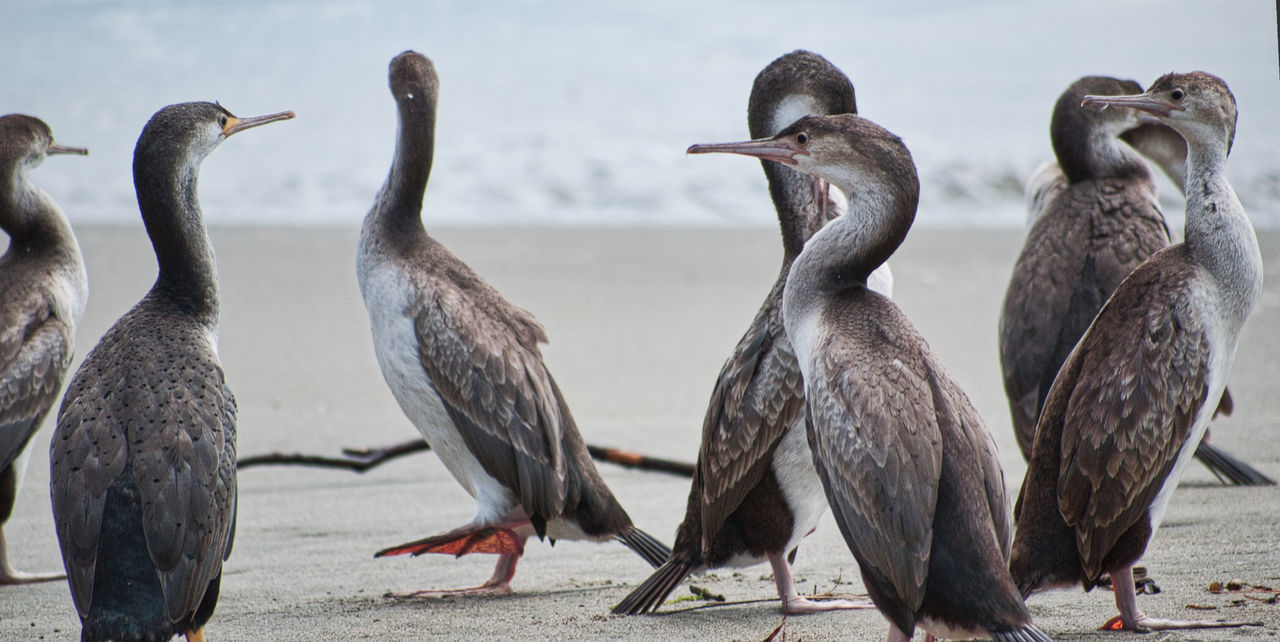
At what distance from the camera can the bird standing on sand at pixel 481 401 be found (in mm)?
4945

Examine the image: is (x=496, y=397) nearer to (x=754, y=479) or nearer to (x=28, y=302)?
(x=754, y=479)

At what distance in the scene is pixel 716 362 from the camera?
987 cm

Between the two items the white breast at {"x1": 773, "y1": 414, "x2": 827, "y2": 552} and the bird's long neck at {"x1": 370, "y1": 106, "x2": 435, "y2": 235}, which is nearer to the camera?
the white breast at {"x1": 773, "y1": 414, "x2": 827, "y2": 552}

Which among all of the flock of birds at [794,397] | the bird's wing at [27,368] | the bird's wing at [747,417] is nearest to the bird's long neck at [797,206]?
the flock of birds at [794,397]

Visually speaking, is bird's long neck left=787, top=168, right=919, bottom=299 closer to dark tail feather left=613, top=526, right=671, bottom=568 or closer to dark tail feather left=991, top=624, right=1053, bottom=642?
dark tail feather left=991, top=624, right=1053, bottom=642

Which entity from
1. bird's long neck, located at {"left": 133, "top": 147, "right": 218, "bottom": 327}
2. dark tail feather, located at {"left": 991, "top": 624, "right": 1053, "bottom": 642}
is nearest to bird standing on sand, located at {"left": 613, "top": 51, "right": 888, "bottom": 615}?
dark tail feather, located at {"left": 991, "top": 624, "right": 1053, "bottom": 642}

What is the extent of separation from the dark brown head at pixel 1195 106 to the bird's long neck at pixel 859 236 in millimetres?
1040

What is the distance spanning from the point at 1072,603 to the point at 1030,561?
0.61m

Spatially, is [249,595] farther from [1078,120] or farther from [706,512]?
[1078,120]

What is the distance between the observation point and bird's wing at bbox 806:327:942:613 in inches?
131

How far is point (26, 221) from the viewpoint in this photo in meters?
5.83

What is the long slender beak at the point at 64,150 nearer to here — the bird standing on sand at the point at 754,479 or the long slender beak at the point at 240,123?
the long slender beak at the point at 240,123

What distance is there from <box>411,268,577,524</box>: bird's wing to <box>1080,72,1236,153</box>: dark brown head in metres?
2.45

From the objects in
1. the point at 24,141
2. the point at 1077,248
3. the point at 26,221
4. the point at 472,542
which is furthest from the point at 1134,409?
the point at 24,141
